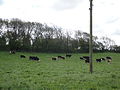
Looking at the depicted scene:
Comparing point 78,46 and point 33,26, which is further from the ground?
point 33,26

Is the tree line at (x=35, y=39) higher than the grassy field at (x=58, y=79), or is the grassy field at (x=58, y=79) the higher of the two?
Answer: the tree line at (x=35, y=39)

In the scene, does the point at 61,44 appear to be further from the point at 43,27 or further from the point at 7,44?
the point at 7,44

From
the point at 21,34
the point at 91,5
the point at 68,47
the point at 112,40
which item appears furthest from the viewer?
the point at 112,40

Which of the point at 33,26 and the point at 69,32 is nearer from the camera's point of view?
the point at 33,26

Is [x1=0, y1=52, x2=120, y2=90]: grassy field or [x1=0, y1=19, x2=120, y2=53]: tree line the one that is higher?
[x1=0, y1=19, x2=120, y2=53]: tree line

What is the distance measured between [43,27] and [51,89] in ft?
253

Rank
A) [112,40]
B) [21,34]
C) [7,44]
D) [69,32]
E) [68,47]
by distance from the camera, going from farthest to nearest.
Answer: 1. [112,40]
2. [69,32]
3. [68,47]
4. [21,34]
5. [7,44]

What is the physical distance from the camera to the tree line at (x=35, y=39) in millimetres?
74000

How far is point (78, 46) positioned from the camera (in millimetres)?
87812

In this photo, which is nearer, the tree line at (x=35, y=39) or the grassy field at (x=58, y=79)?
the grassy field at (x=58, y=79)

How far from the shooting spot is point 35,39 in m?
80.8

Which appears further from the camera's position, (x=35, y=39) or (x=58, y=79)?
(x=35, y=39)

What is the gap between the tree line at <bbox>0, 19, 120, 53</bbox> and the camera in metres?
74.0

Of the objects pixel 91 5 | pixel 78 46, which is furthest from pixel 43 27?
pixel 91 5
